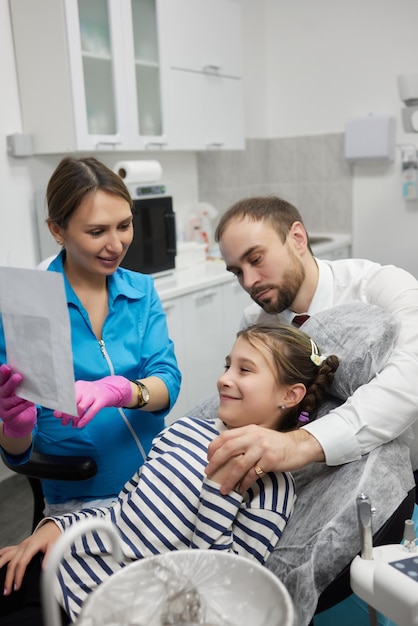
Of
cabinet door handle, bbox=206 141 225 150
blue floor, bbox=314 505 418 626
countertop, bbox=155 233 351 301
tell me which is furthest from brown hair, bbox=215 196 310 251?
cabinet door handle, bbox=206 141 225 150

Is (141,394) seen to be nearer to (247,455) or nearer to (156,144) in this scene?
(247,455)

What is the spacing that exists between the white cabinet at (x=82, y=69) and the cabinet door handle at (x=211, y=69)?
0.41 metres

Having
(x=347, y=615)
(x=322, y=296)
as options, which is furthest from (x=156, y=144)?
(x=347, y=615)

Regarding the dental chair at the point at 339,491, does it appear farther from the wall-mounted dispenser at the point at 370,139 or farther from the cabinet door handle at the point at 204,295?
the wall-mounted dispenser at the point at 370,139

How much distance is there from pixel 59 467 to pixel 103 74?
79.2 inches

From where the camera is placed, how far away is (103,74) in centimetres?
271

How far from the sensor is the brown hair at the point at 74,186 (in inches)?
53.8

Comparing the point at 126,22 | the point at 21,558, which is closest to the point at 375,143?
the point at 126,22

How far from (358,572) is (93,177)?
102 cm

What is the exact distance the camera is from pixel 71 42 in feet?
8.11

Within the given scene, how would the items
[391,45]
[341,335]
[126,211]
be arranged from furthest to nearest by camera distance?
[391,45] → [126,211] → [341,335]

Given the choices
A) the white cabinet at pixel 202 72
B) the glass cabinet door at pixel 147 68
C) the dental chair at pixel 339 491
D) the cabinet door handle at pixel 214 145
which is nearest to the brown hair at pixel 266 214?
the dental chair at pixel 339 491

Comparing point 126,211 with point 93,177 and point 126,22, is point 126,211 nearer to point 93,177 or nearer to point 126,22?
point 93,177

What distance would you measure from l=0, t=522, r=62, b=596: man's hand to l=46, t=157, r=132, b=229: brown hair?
697mm
